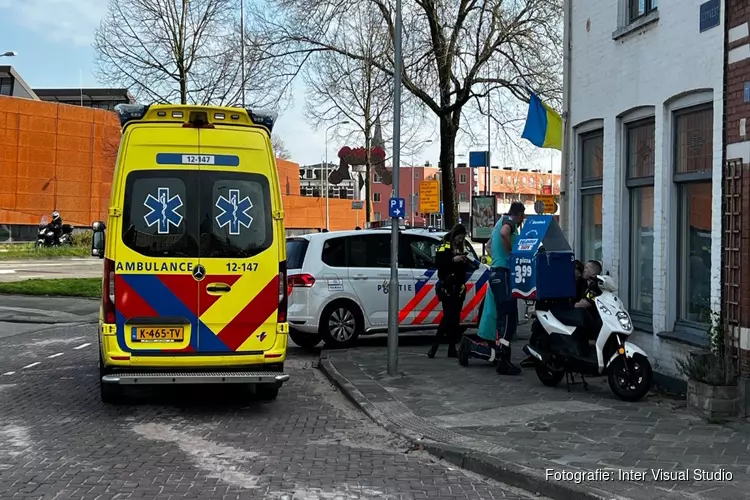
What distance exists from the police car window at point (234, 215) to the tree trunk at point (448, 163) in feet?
36.2

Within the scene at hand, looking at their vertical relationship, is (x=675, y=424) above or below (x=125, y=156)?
below

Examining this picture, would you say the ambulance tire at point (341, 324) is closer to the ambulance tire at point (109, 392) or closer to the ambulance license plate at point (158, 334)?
the ambulance tire at point (109, 392)

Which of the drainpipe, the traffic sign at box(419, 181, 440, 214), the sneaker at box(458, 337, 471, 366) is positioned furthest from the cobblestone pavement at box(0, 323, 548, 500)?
the traffic sign at box(419, 181, 440, 214)

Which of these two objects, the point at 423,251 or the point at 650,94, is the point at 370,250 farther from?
the point at 650,94

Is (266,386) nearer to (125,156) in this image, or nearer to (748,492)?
(125,156)

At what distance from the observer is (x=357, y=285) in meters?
12.3

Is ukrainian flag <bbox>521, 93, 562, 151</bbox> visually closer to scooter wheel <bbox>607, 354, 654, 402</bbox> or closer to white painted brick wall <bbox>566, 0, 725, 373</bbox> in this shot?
white painted brick wall <bbox>566, 0, 725, 373</bbox>

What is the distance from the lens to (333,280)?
12109 mm

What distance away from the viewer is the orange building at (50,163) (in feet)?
165

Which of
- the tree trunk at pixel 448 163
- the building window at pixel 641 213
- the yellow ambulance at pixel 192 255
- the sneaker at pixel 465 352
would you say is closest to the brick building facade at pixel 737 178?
the building window at pixel 641 213

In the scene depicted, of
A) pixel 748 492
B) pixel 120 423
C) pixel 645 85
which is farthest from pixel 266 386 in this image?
pixel 645 85

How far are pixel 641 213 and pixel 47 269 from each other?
25299mm

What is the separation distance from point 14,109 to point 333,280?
4488cm

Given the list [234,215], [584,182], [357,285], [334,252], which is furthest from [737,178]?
[334,252]
